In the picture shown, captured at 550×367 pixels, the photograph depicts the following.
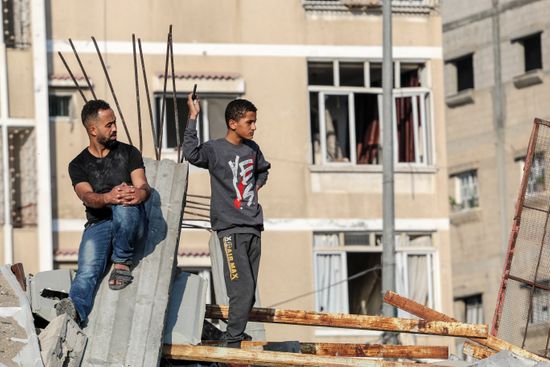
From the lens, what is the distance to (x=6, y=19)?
3222 centimetres

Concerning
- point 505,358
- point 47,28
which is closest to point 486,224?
point 47,28

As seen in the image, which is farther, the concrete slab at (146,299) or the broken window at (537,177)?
the broken window at (537,177)

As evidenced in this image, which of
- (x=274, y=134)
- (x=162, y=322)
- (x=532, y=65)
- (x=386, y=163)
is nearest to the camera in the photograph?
(x=162, y=322)

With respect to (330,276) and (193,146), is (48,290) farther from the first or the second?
(330,276)

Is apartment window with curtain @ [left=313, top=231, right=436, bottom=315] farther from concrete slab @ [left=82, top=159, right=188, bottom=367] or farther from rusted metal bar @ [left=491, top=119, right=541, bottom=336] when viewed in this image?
concrete slab @ [left=82, top=159, right=188, bottom=367]

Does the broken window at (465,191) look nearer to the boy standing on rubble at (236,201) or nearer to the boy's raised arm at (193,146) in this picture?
the boy standing on rubble at (236,201)

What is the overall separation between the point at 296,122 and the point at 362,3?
2.65 m

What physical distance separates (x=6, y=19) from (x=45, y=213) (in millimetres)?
3607

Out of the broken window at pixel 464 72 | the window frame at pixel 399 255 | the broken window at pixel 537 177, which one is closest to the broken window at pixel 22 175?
the window frame at pixel 399 255

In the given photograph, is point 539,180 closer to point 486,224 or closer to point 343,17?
point 343,17

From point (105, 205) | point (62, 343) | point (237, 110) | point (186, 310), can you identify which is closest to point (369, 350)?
point (186, 310)

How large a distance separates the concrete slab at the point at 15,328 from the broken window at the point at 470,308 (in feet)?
128

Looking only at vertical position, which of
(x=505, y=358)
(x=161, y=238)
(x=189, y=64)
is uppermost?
(x=189, y=64)

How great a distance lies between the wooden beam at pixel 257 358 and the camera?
1258 centimetres
